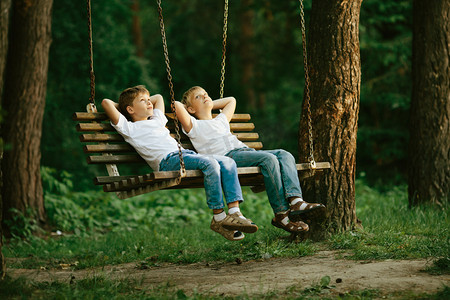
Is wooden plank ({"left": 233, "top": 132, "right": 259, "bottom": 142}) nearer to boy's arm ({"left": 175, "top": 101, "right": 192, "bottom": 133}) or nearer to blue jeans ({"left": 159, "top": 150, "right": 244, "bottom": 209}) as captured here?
boy's arm ({"left": 175, "top": 101, "right": 192, "bottom": 133})

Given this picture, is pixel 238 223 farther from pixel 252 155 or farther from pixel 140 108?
pixel 140 108

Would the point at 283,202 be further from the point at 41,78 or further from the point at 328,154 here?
the point at 41,78

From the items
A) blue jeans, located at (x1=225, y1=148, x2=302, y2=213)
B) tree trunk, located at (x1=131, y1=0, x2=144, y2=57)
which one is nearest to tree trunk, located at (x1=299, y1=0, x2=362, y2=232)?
blue jeans, located at (x1=225, y1=148, x2=302, y2=213)

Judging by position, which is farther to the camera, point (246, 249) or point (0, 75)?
point (246, 249)

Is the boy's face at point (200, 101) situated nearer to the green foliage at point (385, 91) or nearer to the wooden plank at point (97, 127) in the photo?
the wooden plank at point (97, 127)

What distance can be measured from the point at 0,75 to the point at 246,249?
2983 mm

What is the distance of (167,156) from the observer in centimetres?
542

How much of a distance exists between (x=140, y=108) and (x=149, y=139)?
0.38 metres

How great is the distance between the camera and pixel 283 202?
17.3ft

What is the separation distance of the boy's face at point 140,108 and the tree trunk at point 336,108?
5.19 feet

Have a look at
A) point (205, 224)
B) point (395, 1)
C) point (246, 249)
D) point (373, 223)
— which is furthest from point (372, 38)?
point (246, 249)

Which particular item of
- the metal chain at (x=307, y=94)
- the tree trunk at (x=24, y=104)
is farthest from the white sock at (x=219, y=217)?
the tree trunk at (x=24, y=104)

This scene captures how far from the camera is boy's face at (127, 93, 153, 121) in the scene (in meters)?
5.86

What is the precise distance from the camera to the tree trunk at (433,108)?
7941 millimetres
